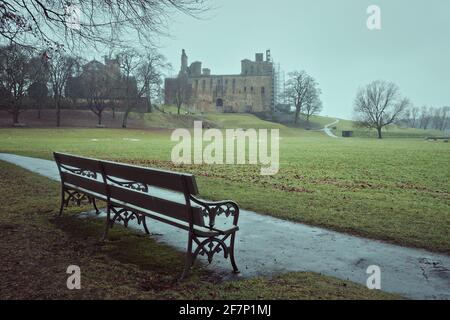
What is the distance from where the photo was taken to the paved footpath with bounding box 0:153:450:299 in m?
4.36

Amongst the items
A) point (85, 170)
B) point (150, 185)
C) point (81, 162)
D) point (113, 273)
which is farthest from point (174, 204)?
point (85, 170)

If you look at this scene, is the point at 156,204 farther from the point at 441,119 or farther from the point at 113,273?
the point at 441,119

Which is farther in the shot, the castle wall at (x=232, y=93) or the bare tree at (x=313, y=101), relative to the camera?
the castle wall at (x=232, y=93)

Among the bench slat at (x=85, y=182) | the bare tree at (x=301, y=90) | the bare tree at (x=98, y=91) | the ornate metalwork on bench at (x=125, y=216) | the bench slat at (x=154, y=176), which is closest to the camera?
the bench slat at (x=154, y=176)

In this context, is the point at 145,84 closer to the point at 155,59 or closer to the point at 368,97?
the point at 155,59

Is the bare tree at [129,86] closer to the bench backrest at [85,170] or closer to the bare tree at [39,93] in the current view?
the bare tree at [39,93]

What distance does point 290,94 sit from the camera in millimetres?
102375

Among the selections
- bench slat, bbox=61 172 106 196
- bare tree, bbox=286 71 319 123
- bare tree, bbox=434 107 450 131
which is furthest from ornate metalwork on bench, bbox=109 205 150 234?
bare tree, bbox=434 107 450 131

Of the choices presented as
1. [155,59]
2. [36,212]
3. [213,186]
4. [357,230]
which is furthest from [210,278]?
[155,59]

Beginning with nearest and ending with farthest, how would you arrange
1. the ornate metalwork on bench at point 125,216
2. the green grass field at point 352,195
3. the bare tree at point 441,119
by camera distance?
1. the ornate metalwork on bench at point 125,216
2. the green grass field at point 352,195
3. the bare tree at point 441,119

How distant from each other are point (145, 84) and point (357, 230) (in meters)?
61.0

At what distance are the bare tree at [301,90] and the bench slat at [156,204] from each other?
9490 centimetres

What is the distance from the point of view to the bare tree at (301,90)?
9962 cm

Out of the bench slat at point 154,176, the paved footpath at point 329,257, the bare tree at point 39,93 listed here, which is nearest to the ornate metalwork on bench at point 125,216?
the paved footpath at point 329,257
